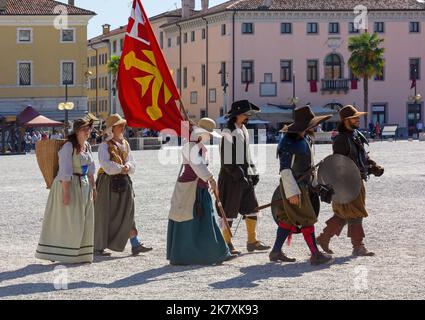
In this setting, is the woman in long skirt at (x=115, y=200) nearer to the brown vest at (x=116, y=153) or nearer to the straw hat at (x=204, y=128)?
the brown vest at (x=116, y=153)

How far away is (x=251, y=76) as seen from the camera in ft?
267

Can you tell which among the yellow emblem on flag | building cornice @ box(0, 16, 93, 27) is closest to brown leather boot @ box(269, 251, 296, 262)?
the yellow emblem on flag

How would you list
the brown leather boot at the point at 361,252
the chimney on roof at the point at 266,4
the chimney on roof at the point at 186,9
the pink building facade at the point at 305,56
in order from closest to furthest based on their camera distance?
1. the brown leather boot at the point at 361,252
2. the pink building facade at the point at 305,56
3. the chimney on roof at the point at 266,4
4. the chimney on roof at the point at 186,9

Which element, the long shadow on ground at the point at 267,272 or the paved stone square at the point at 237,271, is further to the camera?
the long shadow on ground at the point at 267,272

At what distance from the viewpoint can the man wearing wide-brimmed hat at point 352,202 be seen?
12.1 m

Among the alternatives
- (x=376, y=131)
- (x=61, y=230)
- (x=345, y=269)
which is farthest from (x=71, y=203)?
(x=376, y=131)

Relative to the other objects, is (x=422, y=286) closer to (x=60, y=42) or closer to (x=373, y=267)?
(x=373, y=267)

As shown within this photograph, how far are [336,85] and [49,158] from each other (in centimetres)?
7113

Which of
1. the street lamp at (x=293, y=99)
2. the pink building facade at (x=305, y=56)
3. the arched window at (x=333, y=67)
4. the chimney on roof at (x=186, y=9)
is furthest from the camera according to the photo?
the chimney on roof at (x=186, y=9)

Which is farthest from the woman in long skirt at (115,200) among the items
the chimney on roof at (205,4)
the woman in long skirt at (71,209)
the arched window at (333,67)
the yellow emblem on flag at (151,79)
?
the chimney on roof at (205,4)

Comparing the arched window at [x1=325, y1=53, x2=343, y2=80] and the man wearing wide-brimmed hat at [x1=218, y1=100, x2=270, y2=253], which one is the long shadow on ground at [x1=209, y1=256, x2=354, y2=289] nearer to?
the man wearing wide-brimmed hat at [x1=218, y1=100, x2=270, y2=253]

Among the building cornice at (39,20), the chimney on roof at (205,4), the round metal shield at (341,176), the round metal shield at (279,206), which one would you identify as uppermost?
the chimney on roof at (205,4)

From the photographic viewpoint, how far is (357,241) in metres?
12.1

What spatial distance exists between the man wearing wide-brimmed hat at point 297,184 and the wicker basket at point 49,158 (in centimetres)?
228
